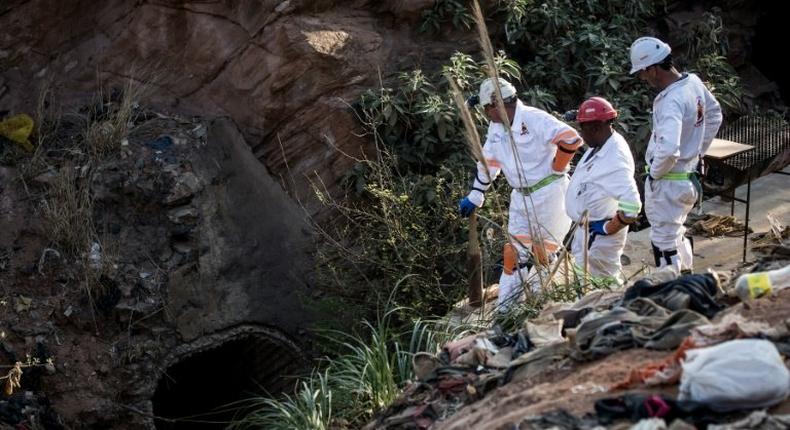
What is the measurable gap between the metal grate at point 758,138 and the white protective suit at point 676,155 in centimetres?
179

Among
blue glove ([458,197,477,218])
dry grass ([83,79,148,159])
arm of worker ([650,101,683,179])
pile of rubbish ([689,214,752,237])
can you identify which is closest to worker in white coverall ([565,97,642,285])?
arm of worker ([650,101,683,179])

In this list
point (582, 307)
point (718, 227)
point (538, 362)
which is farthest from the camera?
point (718, 227)

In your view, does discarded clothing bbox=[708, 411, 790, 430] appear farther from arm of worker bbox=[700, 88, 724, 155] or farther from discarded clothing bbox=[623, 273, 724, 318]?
arm of worker bbox=[700, 88, 724, 155]

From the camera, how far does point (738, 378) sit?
3.72m

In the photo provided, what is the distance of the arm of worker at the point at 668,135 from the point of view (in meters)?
6.73

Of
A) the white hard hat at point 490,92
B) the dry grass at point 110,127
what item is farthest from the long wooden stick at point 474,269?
the dry grass at point 110,127

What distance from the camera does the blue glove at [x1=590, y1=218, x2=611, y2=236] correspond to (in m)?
6.86

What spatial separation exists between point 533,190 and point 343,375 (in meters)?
2.25

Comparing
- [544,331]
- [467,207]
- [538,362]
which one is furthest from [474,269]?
[538,362]

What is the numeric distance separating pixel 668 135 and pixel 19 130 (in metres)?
5.92

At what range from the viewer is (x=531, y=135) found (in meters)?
7.42

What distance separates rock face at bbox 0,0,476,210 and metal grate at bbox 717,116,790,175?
10.3 feet

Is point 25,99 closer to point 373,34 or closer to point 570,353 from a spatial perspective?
point 373,34

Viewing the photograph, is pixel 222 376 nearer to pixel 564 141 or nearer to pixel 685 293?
pixel 564 141
